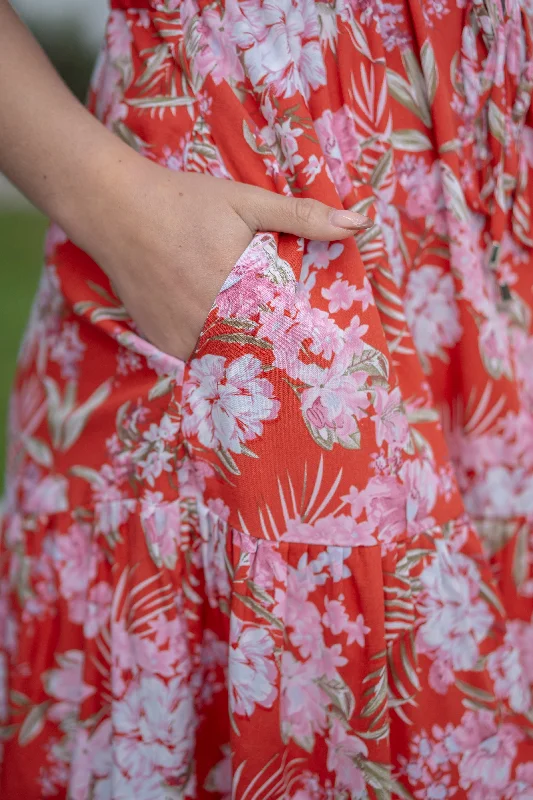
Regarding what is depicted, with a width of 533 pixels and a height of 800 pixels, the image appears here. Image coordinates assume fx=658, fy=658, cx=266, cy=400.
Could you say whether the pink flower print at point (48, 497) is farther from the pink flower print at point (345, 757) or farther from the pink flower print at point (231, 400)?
the pink flower print at point (345, 757)

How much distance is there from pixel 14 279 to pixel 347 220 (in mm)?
3369

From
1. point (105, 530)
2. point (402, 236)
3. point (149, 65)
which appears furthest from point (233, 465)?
point (149, 65)

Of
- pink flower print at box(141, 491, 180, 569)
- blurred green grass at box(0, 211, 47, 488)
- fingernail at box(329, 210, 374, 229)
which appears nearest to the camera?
fingernail at box(329, 210, 374, 229)

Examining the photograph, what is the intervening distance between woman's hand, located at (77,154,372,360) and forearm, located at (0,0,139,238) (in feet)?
0.07

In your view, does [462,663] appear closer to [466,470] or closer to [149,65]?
[466,470]

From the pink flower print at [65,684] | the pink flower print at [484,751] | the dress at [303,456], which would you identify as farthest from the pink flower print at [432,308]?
the pink flower print at [65,684]

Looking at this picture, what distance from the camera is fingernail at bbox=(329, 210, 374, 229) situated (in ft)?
1.94

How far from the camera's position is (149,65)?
704 millimetres

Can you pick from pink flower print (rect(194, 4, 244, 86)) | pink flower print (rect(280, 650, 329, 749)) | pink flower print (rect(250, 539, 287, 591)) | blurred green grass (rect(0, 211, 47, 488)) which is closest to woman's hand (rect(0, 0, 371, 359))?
pink flower print (rect(194, 4, 244, 86))

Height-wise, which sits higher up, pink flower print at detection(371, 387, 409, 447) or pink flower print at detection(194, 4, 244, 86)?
pink flower print at detection(194, 4, 244, 86)

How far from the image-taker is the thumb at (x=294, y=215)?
0.59 meters

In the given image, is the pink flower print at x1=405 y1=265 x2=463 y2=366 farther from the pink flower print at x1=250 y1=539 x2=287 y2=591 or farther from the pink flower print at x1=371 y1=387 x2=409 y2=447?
the pink flower print at x1=250 y1=539 x2=287 y2=591

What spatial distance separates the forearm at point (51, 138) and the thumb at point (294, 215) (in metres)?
0.14

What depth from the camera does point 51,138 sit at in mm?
665
